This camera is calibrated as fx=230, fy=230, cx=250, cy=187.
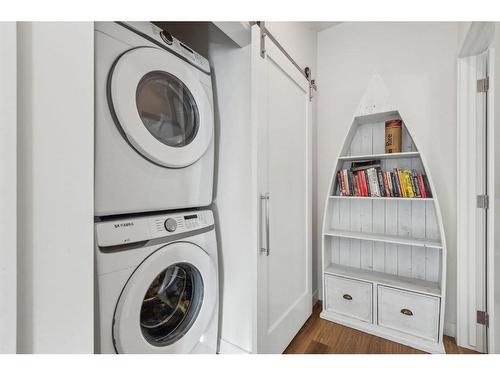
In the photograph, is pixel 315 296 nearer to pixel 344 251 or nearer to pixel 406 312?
pixel 344 251

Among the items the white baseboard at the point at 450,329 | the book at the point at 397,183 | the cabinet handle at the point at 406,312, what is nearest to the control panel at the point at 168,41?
the book at the point at 397,183

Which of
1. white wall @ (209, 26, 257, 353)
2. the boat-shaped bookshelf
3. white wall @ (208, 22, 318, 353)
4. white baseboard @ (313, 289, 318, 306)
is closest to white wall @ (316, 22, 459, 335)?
the boat-shaped bookshelf

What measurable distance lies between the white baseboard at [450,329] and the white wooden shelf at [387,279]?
0.29 m

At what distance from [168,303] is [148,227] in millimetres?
411

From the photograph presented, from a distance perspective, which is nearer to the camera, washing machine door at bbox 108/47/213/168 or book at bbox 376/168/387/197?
washing machine door at bbox 108/47/213/168

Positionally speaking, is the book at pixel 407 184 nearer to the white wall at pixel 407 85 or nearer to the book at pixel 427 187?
the book at pixel 427 187

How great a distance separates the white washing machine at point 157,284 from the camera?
79 cm

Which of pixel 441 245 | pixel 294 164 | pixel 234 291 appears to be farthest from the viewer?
pixel 294 164

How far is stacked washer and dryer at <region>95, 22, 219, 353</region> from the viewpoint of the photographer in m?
0.79

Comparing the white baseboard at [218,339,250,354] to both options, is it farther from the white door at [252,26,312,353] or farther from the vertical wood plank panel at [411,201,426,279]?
the vertical wood plank panel at [411,201,426,279]

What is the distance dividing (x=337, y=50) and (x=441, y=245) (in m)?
1.70

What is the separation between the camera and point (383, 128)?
1763 mm
